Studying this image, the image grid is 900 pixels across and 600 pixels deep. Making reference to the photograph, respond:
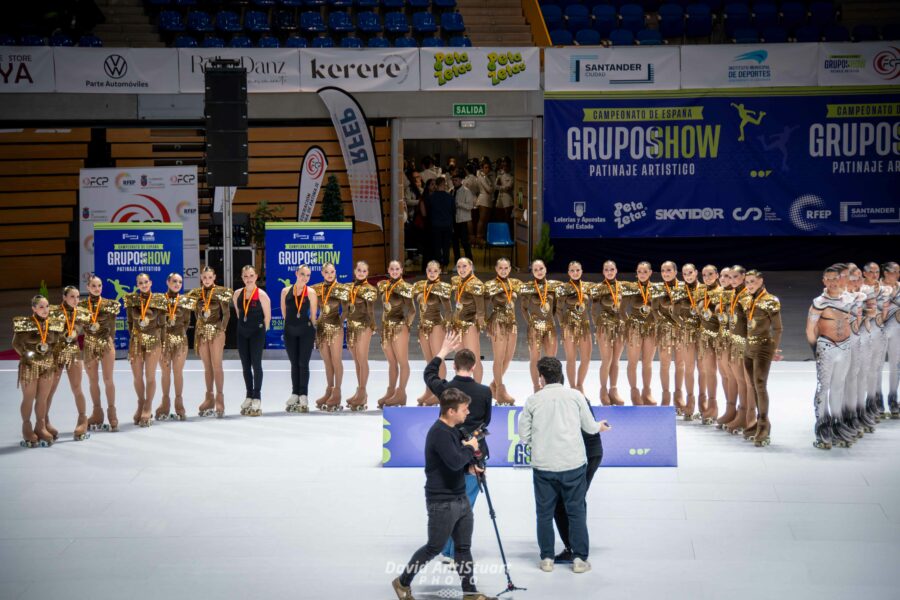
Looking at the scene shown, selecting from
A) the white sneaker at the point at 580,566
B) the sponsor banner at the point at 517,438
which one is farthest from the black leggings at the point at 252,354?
the white sneaker at the point at 580,566

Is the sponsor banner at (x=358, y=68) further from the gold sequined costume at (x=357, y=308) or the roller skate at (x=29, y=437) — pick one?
the roller skate at (x=29, y=437)

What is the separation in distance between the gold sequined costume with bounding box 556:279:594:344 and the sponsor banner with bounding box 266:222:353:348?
13.1 feet

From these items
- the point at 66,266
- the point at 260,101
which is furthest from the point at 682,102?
the point at 66,266

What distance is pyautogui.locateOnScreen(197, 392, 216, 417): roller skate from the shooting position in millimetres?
12691

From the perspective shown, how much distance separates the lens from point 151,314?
12211mm

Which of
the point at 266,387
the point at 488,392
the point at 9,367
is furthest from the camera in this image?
the point at 9,367

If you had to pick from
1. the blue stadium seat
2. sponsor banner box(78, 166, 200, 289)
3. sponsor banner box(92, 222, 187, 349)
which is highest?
the blue stadium seat

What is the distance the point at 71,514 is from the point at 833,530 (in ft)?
19.2

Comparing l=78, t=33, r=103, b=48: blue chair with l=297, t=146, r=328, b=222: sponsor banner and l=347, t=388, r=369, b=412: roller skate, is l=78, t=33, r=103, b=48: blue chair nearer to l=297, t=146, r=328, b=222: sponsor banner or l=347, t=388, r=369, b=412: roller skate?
l=297, t=146, r=328, b=222: sponsor banner

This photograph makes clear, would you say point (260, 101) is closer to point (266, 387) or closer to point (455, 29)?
point (455, 29)

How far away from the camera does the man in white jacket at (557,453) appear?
7.62 m

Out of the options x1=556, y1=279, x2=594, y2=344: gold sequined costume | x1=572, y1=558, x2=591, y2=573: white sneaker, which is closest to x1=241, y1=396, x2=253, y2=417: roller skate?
x1=556, y1=279, x2=594, y2=344: gold sequined costume

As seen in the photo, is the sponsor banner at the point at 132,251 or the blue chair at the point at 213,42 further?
the blue chair at the point at 213,42

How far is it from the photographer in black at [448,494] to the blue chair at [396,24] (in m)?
16.9
